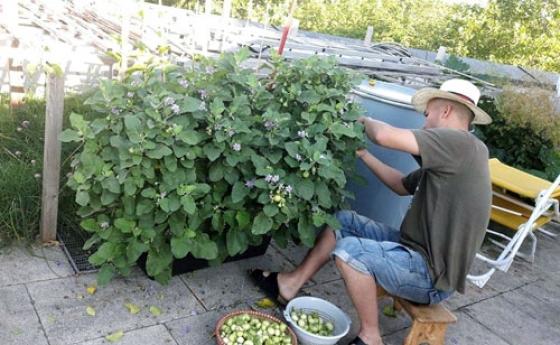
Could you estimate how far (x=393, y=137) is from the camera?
8.05 feet

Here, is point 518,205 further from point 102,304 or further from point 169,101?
point 102,304

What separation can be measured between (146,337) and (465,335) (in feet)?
5.99

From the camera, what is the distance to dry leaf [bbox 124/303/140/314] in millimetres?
2531

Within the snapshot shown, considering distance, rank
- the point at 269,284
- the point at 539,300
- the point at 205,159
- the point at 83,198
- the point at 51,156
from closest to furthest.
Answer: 1. the point at 83,198
2. the point at 205,159
3. the point at 51,156
4. the point at 269,284
5. the point at 539,300

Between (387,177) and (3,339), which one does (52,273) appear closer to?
(3,339)

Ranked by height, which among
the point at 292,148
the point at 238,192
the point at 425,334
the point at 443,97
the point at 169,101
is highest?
the point at 443,97

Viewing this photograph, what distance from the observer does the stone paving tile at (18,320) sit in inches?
86.3

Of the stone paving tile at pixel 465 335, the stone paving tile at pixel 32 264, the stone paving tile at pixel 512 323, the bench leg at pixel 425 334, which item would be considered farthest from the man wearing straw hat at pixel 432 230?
the stone paving tile at pixel 32 264

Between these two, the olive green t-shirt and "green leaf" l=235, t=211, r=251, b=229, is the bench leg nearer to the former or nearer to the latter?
the olive green t-shirt

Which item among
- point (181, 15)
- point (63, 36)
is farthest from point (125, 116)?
point (181, 15)

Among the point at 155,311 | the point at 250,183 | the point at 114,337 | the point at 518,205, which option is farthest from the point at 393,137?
the point at 518,205

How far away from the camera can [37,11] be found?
5574 mm

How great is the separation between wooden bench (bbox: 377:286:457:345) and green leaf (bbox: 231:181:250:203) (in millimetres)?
991

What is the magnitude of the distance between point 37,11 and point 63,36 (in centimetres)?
143
